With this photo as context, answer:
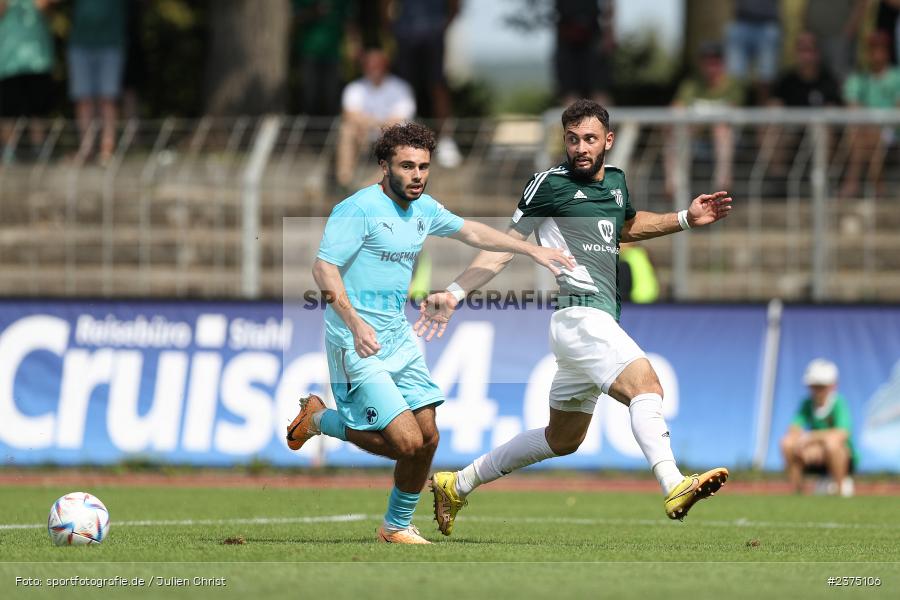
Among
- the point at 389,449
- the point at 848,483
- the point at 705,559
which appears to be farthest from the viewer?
the point at 848,483

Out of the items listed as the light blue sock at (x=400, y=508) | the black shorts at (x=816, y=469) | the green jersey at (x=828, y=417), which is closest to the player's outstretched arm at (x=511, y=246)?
the light blue sock at (x=400, y=508)

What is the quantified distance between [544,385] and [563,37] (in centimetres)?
582

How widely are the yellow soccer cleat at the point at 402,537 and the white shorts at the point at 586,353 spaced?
47.6 inches

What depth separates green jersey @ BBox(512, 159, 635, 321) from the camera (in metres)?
9.65

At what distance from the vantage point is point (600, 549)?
29.9 ft

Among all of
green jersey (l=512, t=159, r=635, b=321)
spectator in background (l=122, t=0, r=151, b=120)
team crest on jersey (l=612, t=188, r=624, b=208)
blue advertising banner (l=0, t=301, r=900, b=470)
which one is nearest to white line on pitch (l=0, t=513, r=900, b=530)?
green jersey (l=512, t=159, r=635, b=321)

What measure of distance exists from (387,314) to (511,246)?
2.90ft

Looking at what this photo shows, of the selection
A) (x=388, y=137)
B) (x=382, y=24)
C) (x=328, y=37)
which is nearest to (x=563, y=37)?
(x=328, y=37)

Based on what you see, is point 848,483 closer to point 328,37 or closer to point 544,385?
point 544,385

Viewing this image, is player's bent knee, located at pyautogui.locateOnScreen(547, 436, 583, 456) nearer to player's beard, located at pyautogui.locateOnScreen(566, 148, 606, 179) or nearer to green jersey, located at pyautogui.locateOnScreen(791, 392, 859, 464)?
player's beard, located at pyautogui.locateOnScreen(566, 148, 606, 179)

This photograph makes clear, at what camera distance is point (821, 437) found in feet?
49.5

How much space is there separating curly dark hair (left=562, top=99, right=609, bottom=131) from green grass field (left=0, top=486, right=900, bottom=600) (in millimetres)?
2565

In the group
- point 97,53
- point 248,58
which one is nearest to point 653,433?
point 97,53

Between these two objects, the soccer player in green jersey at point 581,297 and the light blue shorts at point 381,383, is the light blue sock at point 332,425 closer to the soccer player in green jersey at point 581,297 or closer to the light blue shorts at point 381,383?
the light blue shorts at point 381,383
